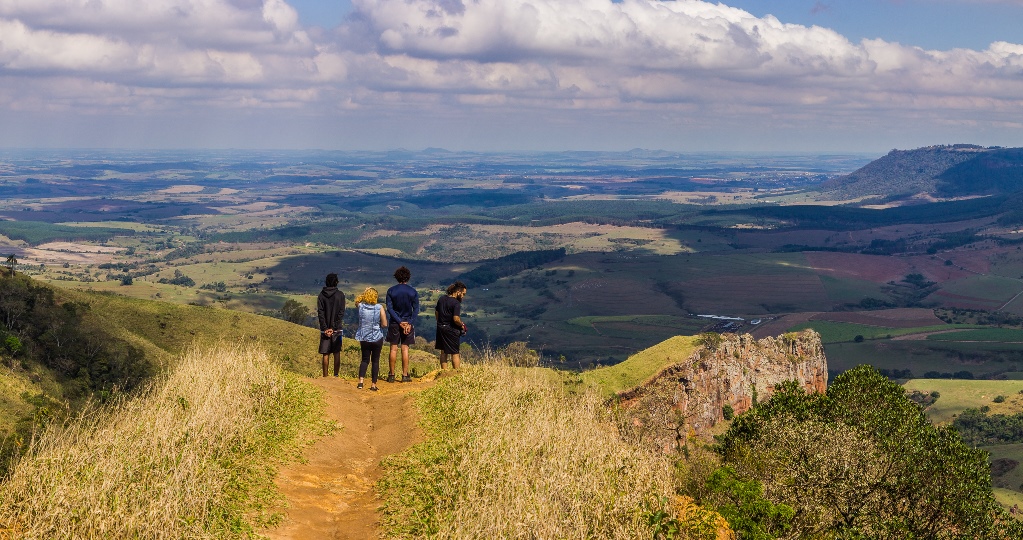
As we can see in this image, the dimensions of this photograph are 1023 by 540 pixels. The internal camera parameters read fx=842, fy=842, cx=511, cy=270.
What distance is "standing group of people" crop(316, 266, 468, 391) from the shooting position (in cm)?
2598

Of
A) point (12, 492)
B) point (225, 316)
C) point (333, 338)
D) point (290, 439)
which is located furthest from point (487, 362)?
point (225, 316)

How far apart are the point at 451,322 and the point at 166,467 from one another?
508 inches

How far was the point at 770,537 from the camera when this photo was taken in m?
18.9

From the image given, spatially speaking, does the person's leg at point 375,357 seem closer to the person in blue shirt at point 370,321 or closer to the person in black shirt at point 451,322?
the person in blue shirt at point 370,321

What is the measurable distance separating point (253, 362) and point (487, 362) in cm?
672

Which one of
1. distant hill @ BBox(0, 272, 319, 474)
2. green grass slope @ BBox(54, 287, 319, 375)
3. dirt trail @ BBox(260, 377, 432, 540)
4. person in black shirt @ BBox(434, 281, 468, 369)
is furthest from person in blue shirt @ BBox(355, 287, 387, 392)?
green grass slope @ BBox(54, 287, 319, 375)

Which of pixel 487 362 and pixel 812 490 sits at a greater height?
pixel 487 362

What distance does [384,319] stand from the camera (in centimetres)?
2595

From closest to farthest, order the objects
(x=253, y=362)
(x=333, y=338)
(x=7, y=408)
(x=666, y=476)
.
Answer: (x=666, y=476) < (x=253, y=362) < (x=333, y=338) < (x=7, y=408)

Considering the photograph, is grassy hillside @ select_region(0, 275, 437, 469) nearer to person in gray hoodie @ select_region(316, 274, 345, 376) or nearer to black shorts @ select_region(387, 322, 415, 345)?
person in gray hoodie @ select_region(316, 274, 345, 376)

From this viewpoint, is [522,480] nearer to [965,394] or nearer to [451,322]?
[451,322]

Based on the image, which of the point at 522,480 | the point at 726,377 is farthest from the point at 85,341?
the point at 726,377

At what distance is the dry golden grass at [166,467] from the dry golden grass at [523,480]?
2759mm

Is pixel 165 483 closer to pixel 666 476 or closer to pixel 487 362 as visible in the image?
pixel 666 476
